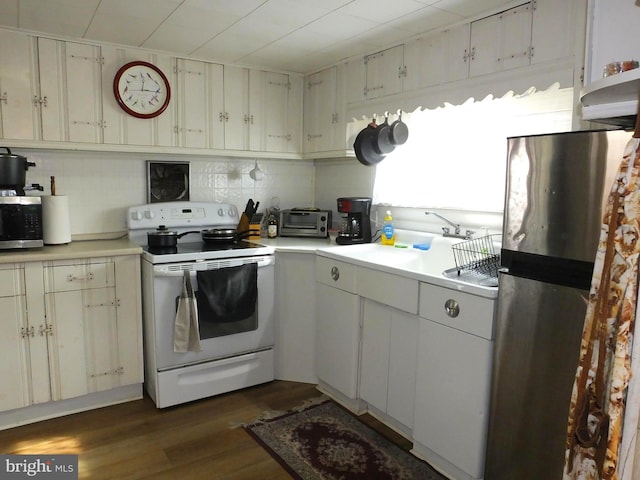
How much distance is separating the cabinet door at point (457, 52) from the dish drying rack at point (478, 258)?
2.84 feet

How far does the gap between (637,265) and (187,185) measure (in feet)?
9.79

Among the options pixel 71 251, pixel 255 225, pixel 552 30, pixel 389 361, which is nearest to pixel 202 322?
pixel 71 251

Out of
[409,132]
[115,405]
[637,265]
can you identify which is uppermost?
[409,132]

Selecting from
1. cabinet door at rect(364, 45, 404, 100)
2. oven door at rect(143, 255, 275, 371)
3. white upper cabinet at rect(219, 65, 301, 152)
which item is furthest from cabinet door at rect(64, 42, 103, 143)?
cabinet door at rect(364, 45, 404, 100)

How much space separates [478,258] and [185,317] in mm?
1647

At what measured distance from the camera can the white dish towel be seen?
267cm

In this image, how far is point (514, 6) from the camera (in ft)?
7.15

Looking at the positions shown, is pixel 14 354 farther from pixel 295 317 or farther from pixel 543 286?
pixel 543 286

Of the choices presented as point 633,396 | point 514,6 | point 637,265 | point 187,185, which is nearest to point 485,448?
point 633,396

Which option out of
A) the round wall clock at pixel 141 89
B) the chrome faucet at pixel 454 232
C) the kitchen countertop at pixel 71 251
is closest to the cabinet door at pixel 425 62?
the chrome faucet at pixel 454 232

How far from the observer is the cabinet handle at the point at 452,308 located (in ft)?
6.58

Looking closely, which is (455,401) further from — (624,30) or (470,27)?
(470,27)

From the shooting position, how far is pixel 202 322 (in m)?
2.77

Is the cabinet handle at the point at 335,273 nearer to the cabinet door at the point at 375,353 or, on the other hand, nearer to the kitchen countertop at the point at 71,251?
the cabinet door at the point at 375,353
